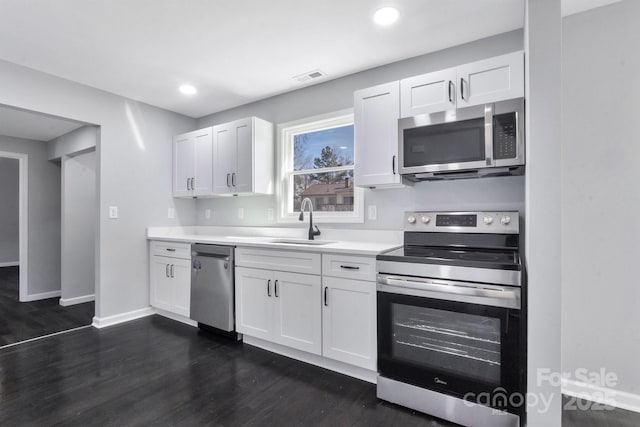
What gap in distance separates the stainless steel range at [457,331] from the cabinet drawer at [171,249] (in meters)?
2.14

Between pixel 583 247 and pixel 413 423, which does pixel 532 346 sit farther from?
pixel 583 247

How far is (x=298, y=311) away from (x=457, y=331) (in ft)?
3.79

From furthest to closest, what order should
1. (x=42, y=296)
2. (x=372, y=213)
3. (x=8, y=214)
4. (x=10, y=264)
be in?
1. (x=8, y=214)
2. (x=10, y=264)
3. (x=42, y=296)
4. (x=372, y=213)

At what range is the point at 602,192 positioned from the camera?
2018 millimetres

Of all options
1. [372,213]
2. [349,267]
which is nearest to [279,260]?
[349,267]

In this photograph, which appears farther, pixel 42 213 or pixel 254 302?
pixel 42 213

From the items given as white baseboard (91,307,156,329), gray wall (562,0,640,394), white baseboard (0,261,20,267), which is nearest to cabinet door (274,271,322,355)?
gray wall (562,0,640,394)

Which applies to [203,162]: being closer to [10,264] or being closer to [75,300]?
[75,300]

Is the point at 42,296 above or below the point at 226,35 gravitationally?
below

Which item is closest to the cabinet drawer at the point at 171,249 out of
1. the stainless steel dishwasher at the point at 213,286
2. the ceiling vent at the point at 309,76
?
the stainless steel dishwasher at the point at 213,286

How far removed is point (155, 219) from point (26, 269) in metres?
2.25

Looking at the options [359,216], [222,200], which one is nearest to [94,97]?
[222,200]

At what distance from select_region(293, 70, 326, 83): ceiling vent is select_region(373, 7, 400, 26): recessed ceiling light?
85cm

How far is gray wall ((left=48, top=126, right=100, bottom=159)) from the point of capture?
3997mm
